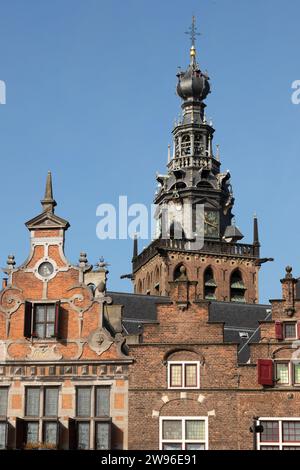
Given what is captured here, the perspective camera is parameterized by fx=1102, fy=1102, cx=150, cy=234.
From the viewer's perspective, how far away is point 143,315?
47.9 meters

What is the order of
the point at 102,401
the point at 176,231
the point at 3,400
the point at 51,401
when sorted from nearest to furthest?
the point at 102,401, the point at 51,401, the point at 3,400, the point at 176,231

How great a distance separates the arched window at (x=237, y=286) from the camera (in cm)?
8744

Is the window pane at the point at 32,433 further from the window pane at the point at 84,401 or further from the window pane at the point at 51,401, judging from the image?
the window pane at the point at 84,401

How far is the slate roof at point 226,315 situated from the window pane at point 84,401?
21.0ft

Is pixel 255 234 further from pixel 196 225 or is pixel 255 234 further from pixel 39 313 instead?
pixel 39 313

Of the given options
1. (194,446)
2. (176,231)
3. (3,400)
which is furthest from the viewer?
(176,231)

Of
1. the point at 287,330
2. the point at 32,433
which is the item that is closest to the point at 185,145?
the point at 287,330

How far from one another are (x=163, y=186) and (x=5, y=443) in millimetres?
56232

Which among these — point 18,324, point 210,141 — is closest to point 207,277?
point 210,141

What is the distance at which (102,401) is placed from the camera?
38.5 metres

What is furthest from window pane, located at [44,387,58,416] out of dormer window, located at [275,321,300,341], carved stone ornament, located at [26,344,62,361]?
dormer window, located at [275,321,300,341]

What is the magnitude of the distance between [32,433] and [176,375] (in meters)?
5.39
